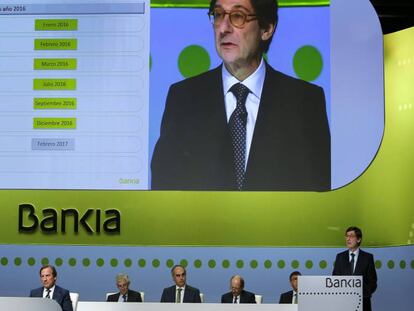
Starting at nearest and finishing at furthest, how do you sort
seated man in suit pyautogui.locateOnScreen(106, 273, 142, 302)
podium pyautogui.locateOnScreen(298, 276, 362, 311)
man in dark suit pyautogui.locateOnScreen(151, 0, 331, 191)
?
podium pyautogui.locateOnScreen(298, 276, 362, 311)
seated man in suit pyautogui.locateOnScreen(106, 273, 142, 302)
man in dark suit pyautogui.locateOnScreen(151, 0, 331, 191)

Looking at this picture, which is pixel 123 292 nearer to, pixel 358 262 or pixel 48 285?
pixel 48 285

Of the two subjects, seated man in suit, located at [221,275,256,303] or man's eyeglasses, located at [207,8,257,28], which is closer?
seated man in suit, located at [221,275,256,303]

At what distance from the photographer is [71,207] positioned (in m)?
5.57

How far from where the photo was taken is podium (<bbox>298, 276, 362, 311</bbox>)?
244cm

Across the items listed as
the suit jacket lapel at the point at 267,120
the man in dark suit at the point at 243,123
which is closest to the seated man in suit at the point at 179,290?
the man in dark suit at the point at 243,123

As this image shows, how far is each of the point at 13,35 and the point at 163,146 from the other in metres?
1.47

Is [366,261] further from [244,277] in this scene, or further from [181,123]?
[181,123]

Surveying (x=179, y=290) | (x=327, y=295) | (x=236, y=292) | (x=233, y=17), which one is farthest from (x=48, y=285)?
(x=327, y=295)

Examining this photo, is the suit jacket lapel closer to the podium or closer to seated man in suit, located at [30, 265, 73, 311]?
seated man in suit, located at [30, 265, 73, 311]

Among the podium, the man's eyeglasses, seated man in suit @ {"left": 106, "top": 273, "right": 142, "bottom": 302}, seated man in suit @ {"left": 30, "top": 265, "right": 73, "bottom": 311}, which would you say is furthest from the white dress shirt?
the podium

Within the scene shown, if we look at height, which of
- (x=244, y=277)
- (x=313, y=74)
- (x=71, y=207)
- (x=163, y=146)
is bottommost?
(x=244, y=277)

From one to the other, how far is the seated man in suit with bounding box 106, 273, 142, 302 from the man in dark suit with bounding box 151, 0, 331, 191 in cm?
74

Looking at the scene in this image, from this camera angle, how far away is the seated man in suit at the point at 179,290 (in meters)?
5.48

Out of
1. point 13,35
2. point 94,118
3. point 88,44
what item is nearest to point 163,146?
point 94,118
